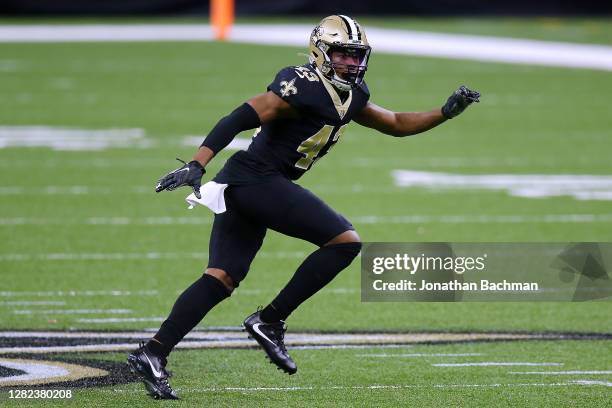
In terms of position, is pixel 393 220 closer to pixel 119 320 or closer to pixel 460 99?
pixel 119 320

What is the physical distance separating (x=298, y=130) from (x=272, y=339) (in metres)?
0.90

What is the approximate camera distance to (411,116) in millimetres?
6215

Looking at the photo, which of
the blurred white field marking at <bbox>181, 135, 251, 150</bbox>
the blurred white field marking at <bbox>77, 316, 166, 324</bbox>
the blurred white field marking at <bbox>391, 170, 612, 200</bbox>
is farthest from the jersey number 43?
the blurred white field marking at <bbox>181, 135, 251, 150</bbox>

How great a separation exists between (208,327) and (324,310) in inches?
31.5

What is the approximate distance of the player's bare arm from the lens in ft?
20.0

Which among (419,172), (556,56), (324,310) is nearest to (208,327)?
(324,310)

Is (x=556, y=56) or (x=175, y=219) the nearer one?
(x=175, y=219)

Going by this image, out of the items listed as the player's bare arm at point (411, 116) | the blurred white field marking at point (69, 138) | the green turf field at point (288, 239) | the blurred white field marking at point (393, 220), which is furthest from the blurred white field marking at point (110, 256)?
the blurred white field marking at point (69, 138)

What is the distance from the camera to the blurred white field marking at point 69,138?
46.2 feet

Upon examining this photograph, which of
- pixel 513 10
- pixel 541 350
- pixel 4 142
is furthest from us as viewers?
pixel 513 10

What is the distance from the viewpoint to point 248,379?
20.1ft

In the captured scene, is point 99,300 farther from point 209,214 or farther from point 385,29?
point 385,29

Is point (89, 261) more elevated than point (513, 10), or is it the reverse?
point (89, 261)

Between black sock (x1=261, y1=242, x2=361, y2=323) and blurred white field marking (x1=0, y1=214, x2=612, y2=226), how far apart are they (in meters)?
4.71
